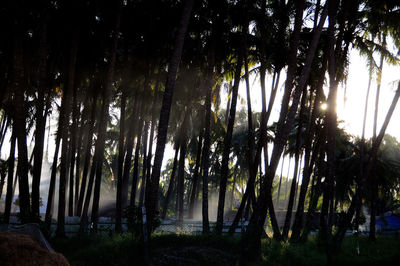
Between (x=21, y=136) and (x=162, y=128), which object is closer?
(x=162, y=128)

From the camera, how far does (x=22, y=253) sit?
652 cm

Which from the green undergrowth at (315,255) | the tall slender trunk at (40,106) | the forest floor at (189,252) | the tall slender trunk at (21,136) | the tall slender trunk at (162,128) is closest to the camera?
the forest floor at (189,252)

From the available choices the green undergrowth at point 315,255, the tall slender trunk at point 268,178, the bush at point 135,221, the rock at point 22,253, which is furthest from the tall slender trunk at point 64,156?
the rock at point 22,253

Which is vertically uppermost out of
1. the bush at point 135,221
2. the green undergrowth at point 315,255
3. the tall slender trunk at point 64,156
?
the tall slender trunk at point 64,156

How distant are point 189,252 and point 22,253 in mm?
6993

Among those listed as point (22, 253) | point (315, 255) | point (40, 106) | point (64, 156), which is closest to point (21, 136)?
point (40, 106)

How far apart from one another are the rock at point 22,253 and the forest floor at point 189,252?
4.89 metres

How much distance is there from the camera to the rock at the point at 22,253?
6277 mm

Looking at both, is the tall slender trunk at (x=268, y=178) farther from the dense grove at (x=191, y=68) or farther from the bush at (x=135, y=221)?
the bush at (x=135, y=221)

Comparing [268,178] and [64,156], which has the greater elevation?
[64,156]

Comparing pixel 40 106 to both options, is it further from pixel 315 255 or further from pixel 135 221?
pixel 315 255

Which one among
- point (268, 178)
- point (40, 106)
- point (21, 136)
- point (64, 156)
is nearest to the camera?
point (268, 178)

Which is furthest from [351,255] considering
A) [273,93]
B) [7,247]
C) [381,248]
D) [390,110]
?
[7,247]

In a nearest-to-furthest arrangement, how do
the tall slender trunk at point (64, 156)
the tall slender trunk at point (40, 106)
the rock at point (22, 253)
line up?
the rock at point (22, 253) → the tall slender trunk at point (40, 106) → the tall slender trunk at point (64, 156)
